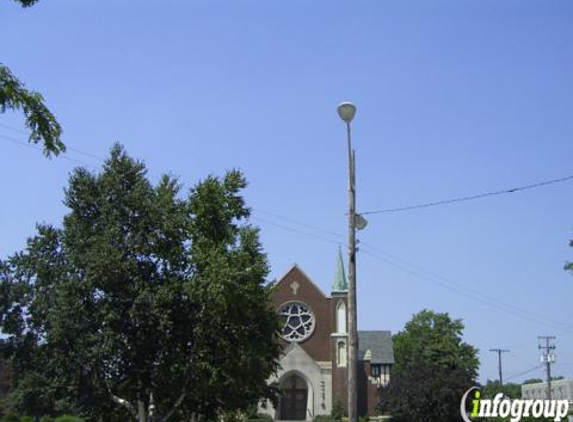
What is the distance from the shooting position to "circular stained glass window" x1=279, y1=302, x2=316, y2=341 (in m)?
63.1

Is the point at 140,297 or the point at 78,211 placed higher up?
the point at 78,211

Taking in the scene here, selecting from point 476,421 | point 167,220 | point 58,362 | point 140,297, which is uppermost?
point 167,220

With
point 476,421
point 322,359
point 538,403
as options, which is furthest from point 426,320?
point 538,403

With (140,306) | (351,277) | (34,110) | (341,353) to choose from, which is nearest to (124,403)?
(140,306)

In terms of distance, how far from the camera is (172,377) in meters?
27.4

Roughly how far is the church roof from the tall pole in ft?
185

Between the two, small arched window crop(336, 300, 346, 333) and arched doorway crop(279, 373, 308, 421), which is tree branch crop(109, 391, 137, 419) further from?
small arched window crop(336, 300, 346, 333)

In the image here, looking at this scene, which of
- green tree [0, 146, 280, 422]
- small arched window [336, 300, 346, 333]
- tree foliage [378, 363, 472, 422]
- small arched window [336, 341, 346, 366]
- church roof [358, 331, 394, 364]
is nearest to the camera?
green tree [0, 146, 280, 422]

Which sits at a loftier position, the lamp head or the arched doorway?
the lamp head

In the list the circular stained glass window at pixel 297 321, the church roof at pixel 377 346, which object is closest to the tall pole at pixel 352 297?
the circular stained glass window at pixel 297 321

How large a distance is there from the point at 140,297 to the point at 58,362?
14.4 ft

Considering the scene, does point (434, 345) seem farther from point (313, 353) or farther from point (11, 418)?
point (11, 418)

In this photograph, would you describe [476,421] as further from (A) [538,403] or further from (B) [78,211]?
(B) [78,211]

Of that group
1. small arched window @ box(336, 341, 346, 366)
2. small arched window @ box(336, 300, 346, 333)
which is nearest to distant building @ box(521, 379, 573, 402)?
small arched window @ box(336, 341, 346, 366)
